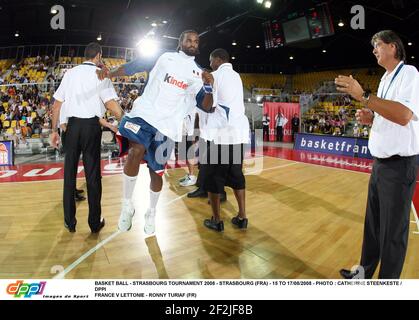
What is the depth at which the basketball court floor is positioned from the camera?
2352 mm

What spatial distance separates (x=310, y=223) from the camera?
3518 mm

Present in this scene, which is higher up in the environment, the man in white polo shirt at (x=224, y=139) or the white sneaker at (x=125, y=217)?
the man in white polo shirt at (x=224, y=139)

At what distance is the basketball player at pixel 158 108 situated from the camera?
2330mm

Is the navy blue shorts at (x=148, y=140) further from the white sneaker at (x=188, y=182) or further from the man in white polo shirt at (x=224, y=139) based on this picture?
the white sneaker at (x=188, y=182)

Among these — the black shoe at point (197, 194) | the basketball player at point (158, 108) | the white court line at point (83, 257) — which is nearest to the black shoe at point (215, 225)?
the white court line at point (83, 257)

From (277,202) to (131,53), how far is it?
1610 cm

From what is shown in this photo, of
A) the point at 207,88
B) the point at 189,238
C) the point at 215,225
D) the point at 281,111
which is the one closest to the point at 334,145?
the point at 281,111

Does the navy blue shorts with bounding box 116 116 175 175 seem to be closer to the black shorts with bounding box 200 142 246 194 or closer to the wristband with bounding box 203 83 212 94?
the wristband with bounding box 203 83 212 94

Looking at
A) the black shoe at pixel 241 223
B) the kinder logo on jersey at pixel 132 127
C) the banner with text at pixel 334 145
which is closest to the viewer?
the kinder logo on jersey at pixel 132 127

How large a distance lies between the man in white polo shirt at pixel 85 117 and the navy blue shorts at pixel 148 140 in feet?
2.16

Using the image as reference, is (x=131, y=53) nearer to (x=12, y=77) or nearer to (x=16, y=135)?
(x=12, y=77)

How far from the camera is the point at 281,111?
16016 mm

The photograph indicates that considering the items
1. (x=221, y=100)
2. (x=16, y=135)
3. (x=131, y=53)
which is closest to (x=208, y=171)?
(x=221, y=100)

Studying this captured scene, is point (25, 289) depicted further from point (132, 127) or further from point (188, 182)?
point (188, 182)
